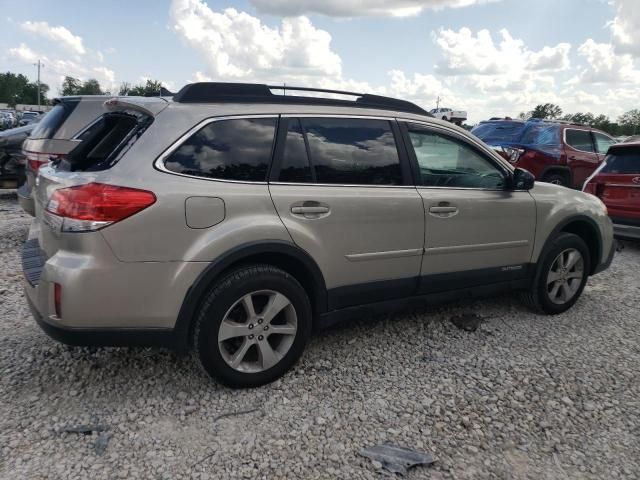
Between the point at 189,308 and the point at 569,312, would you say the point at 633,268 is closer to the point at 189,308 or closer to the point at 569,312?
the point at 569,312

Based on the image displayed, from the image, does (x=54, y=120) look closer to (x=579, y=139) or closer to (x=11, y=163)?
(x=11, y=163)

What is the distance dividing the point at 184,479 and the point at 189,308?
0.85 m

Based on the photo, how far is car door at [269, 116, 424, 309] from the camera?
121 inches

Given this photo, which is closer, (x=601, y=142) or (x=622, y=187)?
(x=622, y=187)

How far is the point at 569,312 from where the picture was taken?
15.2ft

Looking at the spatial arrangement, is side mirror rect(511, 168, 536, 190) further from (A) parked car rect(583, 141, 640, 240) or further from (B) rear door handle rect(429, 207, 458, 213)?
(A) parked car rect(583, 141, 640, 240)

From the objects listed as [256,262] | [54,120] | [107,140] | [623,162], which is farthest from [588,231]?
[54,120]

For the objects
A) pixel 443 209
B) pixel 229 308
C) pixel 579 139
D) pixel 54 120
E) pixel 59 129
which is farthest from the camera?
pixel 579 139

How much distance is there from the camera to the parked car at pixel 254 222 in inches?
102

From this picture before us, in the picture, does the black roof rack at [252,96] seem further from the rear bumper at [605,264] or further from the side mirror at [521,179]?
the rear bumper at [605,264]

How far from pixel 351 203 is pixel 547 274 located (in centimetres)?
217

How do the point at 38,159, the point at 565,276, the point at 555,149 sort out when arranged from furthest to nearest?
the point at 555,149 < the point at 38,159 < the point at 565,276

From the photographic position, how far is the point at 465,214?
148 inches

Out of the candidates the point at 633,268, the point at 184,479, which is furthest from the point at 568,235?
the point at 184,479
